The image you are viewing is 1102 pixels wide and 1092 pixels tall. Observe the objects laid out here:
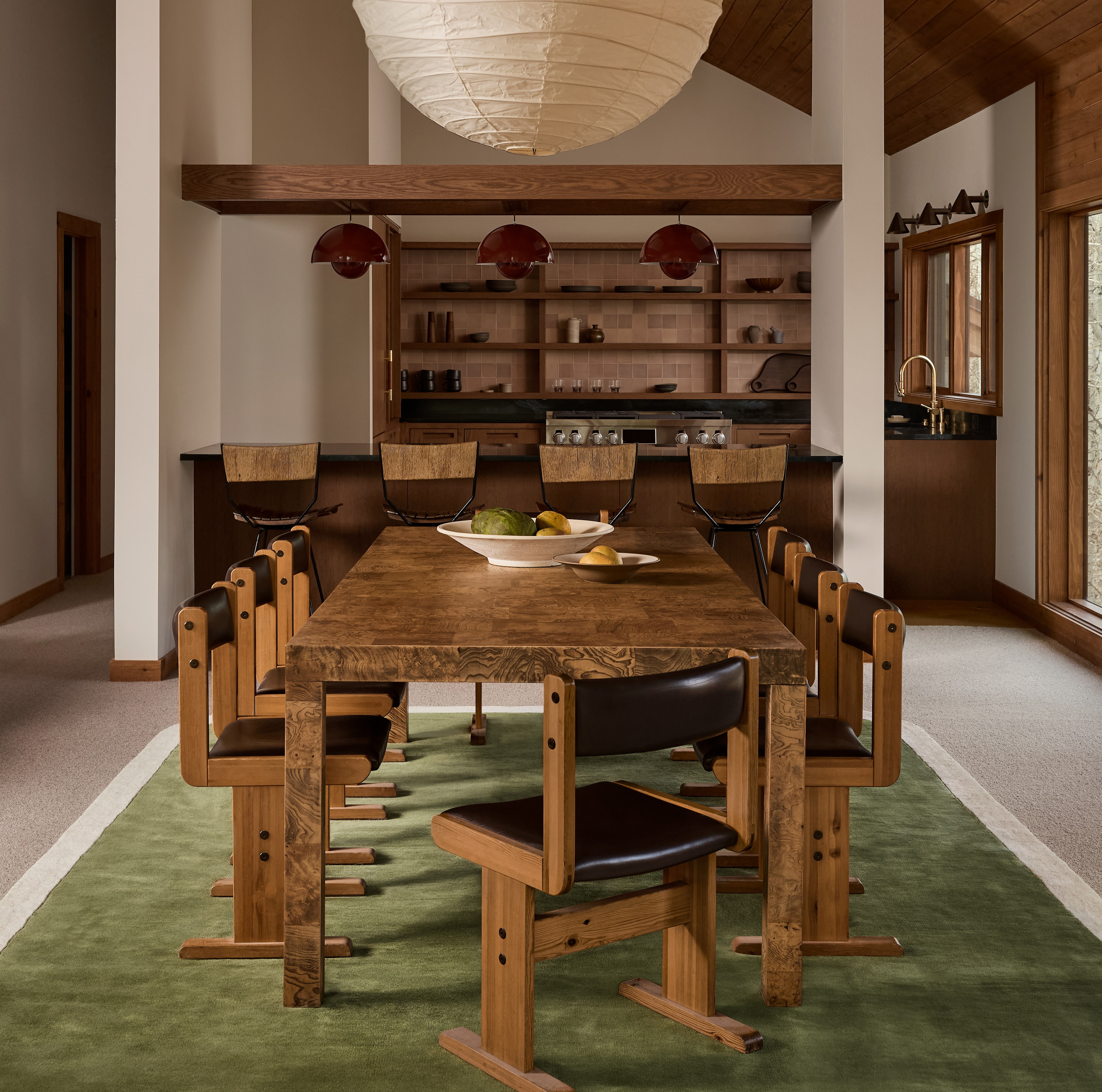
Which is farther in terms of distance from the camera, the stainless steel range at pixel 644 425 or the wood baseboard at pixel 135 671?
the stainless steel range at pixel 644 425

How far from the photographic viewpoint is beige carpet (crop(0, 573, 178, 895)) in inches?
142

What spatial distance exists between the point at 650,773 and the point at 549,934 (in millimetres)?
1902

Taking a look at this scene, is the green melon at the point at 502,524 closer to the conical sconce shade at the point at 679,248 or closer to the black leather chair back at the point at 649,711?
the black leather chair back at the point at 649,711

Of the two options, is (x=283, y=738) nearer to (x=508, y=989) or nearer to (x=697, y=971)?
(x=508, y=989)

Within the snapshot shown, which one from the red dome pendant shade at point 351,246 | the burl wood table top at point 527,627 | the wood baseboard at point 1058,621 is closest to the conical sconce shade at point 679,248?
the red dome pendant shade at point 351,246

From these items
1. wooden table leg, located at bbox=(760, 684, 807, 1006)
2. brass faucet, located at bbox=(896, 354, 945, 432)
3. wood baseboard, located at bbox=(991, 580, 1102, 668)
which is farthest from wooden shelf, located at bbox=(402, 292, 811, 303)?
wooden table leg, located at bbox=(760, 684, 807, 1006)

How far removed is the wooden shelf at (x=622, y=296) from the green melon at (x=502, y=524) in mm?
6824

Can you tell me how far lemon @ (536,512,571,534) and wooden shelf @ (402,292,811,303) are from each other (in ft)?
22.1

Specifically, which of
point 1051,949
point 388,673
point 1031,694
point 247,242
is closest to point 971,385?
point 1031,694

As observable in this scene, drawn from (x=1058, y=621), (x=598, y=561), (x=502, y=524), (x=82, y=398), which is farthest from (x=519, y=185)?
Answer: (x=82, y=398)

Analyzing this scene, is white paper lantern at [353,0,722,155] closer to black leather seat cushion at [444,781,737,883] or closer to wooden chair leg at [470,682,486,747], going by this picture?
black leather seat cushion at [444,781,737,883]

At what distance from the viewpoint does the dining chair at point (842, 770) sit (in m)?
2.55

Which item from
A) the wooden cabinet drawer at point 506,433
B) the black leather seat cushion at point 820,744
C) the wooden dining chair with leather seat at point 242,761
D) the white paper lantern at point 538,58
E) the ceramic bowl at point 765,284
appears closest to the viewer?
the white paper lantern at point 538,58

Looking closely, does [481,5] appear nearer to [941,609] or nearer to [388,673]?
[388,673]
